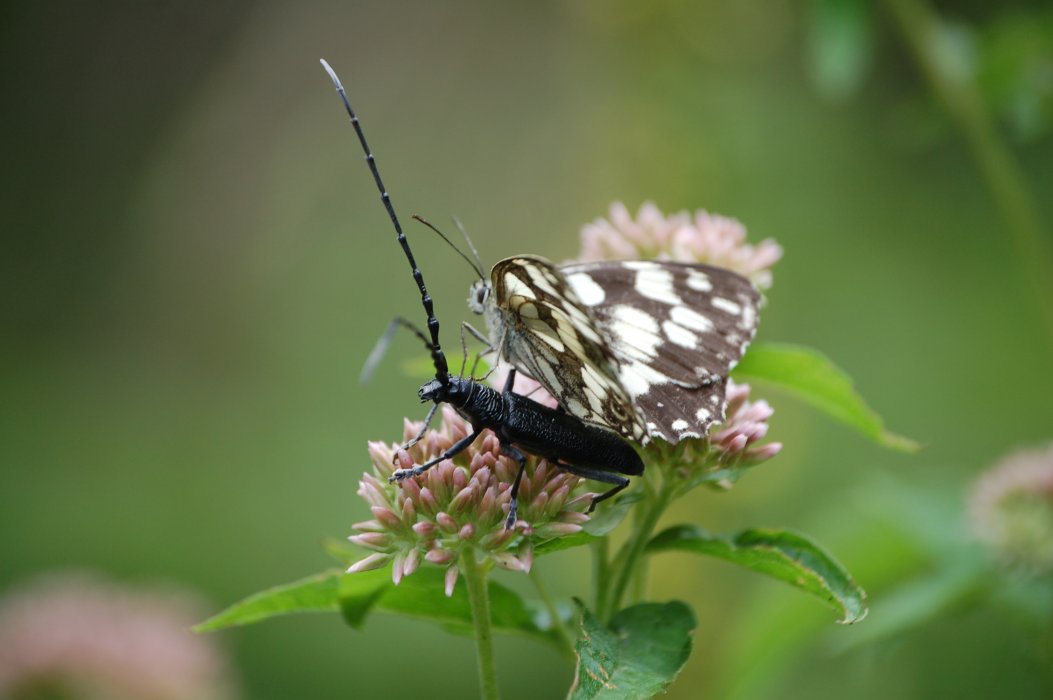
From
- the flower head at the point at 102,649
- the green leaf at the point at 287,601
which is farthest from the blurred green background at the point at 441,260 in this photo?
the flower head at the point at 102,649

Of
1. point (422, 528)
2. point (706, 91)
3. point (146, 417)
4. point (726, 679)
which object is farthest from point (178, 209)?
point (422, 528)

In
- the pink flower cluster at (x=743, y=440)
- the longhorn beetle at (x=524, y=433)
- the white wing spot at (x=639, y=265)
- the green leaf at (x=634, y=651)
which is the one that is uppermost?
the white wing spot at (x=639, y=265)

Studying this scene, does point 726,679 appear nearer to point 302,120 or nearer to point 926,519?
point 926,519

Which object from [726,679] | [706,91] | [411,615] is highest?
[706,91]

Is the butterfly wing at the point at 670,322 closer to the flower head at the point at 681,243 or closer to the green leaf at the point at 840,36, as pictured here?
the flower head at the point at 681,243

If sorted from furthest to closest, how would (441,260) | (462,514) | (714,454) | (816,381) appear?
(441,260), (816,381), (714,454), (462,514)

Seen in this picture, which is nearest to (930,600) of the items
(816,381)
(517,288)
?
(816,381)

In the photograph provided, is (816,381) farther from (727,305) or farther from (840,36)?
(840,36)
